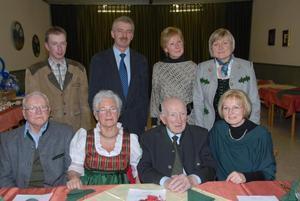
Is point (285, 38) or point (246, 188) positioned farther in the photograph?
point (285, 38)

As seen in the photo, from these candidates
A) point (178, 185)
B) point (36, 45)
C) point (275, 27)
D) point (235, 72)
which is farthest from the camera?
point (36, 45)

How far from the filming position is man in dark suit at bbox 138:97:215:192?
75.0 inches

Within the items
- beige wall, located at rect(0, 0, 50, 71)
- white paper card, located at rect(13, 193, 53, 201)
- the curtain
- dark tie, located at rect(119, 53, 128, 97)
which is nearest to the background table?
dark tie, located at rect(119, 53, 128, 97)

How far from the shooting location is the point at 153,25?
9.64 meters

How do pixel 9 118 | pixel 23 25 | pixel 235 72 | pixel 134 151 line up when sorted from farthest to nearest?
pixel 23 25 < pixel 9 118 < pixel 235 72 < pixel 134 151

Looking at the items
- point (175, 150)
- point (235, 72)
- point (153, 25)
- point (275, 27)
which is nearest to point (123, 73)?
point (235, 72)

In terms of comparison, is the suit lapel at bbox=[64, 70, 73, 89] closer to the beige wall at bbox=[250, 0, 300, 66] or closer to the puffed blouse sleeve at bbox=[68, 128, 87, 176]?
the puffed blouse sleeve at bbox=[68, 128, 87, 176]

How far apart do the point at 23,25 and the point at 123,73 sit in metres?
5.14

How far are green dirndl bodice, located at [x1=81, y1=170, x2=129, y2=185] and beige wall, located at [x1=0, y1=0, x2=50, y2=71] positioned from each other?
4.70 m

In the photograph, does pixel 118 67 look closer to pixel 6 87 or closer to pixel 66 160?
pixel 66 160

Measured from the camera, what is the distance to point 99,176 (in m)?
1.90

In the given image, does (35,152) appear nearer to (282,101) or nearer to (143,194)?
(143,194)

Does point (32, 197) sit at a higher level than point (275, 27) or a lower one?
lower


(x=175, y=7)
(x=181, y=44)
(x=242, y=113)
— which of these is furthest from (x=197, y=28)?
(x=242, y=113)
